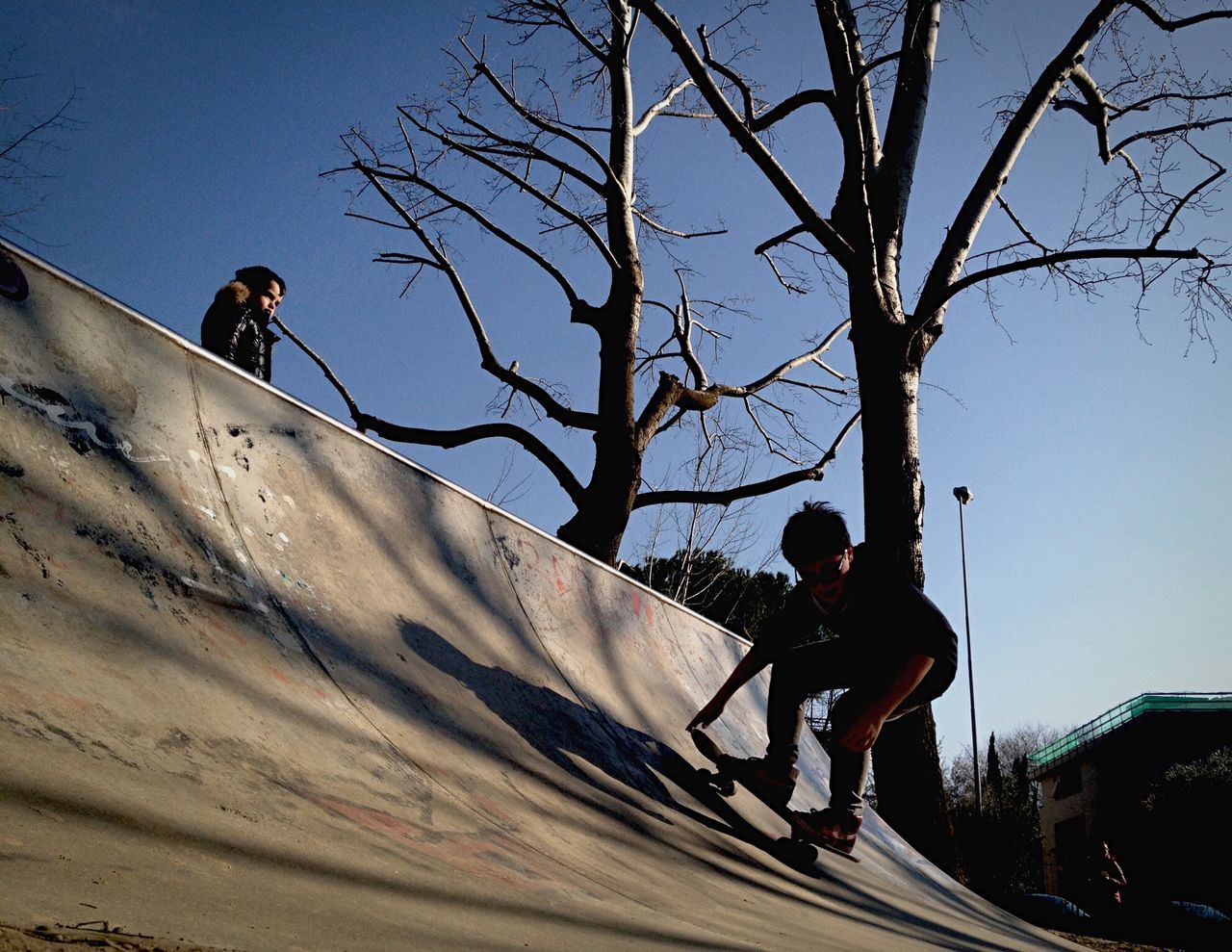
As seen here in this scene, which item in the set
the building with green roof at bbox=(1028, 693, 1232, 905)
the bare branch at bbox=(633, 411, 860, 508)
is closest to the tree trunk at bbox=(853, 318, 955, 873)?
the bare branch at bbox=(633, 411, 860, 508)

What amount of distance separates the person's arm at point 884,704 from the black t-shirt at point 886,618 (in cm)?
5

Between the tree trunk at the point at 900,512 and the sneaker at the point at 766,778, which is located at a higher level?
the tree trunk at the point at 900,512

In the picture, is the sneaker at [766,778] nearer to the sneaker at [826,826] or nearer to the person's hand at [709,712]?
the sneaker at [826,826]

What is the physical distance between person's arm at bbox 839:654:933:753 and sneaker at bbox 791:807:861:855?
326mm

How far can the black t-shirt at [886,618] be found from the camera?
11.8 ft

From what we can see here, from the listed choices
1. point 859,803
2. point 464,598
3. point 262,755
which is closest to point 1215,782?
point 859,803

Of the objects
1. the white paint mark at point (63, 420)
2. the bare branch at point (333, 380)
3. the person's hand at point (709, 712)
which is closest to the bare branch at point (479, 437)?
the bare branch at point (333, 380)

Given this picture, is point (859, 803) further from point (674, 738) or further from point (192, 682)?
point (192, 682)

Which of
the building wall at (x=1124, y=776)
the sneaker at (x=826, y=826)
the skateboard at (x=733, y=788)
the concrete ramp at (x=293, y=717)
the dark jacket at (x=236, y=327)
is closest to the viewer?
the concrete ramp at (x=293, y=717)

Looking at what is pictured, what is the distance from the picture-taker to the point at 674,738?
165 inches

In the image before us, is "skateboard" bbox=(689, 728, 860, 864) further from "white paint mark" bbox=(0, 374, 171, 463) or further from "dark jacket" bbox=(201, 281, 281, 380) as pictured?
"dark jacket" bbox=(201, 281, 281, 380)

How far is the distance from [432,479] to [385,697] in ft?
4.55

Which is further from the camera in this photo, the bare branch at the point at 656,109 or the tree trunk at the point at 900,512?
the bare branch at the point at 656,109

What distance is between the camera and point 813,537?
362cm
